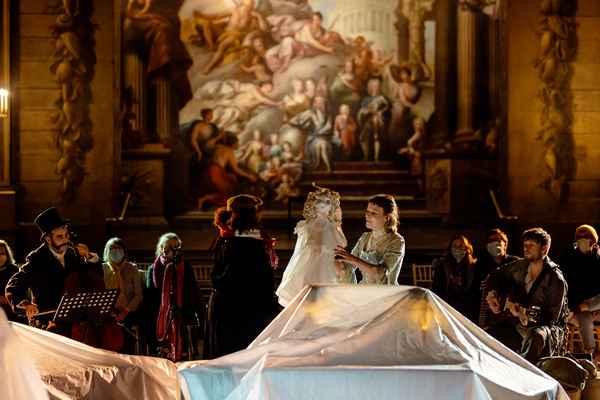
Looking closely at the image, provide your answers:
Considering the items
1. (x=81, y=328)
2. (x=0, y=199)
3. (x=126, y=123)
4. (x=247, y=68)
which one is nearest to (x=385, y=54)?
(x=247, y=68)

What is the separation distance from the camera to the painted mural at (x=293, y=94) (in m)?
9.71

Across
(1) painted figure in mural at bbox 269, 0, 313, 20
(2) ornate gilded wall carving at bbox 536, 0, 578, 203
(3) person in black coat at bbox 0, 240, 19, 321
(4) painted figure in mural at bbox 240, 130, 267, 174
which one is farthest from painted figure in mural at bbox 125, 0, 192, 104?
(2) ornate gilded wall carving at bbox 536, 0, 578, 203

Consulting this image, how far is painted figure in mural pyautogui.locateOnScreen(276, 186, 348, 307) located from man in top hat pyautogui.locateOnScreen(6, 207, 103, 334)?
1.58m

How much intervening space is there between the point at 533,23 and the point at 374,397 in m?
7.45

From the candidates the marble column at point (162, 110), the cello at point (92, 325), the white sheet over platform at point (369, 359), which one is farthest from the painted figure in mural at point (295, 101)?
the white sheet over platform at point (369, 359)

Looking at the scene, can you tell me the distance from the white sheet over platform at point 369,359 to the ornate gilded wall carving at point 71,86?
603 cm

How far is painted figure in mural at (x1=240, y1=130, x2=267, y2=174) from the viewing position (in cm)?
977

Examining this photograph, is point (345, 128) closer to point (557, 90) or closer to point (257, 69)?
point (257, 69)

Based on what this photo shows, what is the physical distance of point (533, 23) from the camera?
9.26m

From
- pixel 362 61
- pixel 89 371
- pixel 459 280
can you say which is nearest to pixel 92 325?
pixel 89 371

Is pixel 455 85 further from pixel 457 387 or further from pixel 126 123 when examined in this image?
pixel 457 387

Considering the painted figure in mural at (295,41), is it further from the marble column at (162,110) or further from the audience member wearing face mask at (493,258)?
the audience member wearing face mask at (493,258)

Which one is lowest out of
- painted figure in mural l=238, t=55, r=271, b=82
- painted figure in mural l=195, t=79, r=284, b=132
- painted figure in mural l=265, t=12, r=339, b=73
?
painted figure in mural l=195, t=79, r=284, b=132

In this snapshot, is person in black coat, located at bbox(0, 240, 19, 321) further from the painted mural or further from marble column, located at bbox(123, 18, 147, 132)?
the painted mural
